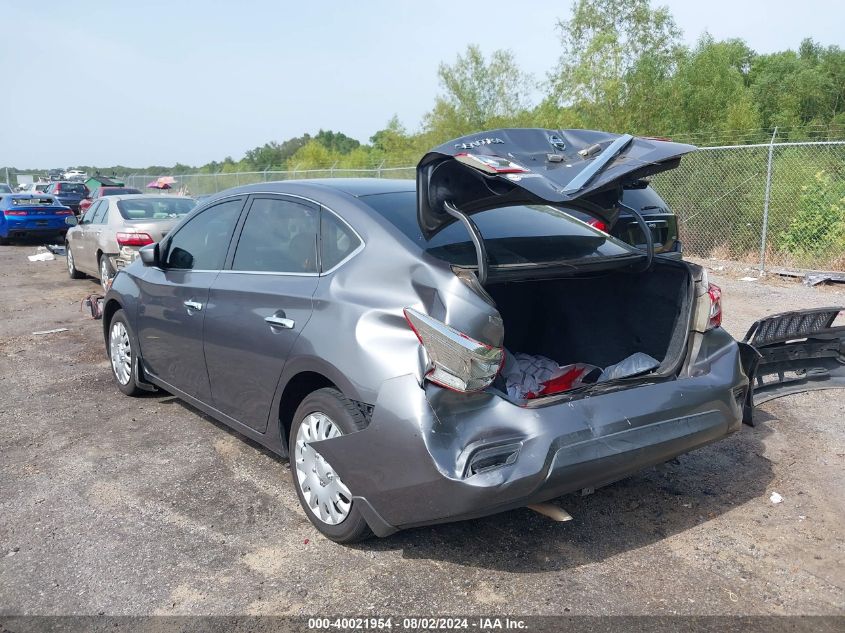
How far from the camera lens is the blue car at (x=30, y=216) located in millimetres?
18828

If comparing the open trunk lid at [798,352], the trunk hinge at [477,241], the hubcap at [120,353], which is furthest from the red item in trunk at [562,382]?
the hubcap at [120,353]

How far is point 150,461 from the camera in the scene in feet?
14.9

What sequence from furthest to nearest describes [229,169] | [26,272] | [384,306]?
[229,169] → [26,272] → [384,306]

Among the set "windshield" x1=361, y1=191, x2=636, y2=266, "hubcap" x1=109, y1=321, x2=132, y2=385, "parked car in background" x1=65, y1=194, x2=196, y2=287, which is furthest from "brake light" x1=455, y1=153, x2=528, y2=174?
"parked car in background" x1=65, y1=194, x2=196, y2=287

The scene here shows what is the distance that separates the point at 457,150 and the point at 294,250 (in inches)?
44.2

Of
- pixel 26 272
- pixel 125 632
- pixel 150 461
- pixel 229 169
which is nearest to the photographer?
pixel 125 632

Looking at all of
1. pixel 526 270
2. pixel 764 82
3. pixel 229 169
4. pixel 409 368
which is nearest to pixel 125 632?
pixel 409 368

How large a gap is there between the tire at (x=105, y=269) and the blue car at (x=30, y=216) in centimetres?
891

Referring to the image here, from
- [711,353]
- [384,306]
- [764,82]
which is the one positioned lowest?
[711,353]

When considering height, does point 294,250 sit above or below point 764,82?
below

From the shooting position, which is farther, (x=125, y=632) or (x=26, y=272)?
(x=26, y=272)

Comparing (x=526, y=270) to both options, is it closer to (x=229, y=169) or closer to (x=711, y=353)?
(x=711, y=353)

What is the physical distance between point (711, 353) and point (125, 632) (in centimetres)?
289

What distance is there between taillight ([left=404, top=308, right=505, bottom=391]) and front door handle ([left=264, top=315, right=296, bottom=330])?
2.94 feet
